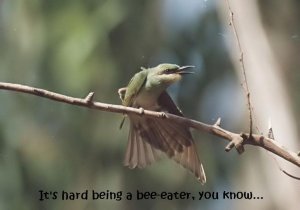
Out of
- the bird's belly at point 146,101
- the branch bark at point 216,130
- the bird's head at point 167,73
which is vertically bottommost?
the branch bark at point 216,130

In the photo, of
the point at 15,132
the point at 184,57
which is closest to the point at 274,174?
the point at 184,57

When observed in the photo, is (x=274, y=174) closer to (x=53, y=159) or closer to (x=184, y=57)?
(x=184, y=57)

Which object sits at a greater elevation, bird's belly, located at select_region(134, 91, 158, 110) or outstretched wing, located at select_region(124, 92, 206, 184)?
bird's belly, located at select_region(134, 91, 158, 110)

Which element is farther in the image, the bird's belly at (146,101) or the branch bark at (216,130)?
the bird's belly at (146,101)

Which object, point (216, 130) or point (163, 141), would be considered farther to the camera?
point (163, 141)

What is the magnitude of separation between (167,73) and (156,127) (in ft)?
0.34

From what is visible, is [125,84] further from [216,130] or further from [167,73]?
[216,130]

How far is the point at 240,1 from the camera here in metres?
1.32

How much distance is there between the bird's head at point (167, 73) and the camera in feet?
3.66

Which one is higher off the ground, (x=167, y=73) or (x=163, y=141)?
(x=167, y=73)

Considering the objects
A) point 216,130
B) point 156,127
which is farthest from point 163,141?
point 216,130

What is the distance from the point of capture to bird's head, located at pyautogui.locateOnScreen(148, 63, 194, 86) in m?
1.11

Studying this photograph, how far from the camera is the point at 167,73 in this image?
1.12 meters

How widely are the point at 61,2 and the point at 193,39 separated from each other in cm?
29
